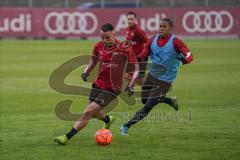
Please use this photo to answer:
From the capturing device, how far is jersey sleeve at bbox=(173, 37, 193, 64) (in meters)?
13.7

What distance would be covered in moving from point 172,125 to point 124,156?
3699 millimetres

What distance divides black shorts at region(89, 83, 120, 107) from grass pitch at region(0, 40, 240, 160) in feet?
2.61

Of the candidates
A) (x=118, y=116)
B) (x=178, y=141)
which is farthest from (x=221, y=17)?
(x=178, y=141)

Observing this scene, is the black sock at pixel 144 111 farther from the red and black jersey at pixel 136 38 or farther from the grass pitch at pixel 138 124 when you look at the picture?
the red and black jersey at pixel 136 38

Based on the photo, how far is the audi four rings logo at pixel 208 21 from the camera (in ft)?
158

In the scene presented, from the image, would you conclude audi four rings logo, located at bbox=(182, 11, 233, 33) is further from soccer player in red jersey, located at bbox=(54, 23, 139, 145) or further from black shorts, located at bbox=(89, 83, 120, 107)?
black shorts, located at bbox=(89, 83, 120, 107)

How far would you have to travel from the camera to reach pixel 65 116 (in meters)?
17.0

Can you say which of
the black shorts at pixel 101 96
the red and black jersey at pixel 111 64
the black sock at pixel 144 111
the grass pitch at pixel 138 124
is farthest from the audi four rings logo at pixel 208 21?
the black shorts at pixel 101 96

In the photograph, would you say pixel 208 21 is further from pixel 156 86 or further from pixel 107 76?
pixel 107 76

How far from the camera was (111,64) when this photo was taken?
13.3m

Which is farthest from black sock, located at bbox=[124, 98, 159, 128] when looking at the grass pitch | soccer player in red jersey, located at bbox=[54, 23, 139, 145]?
soccer player in red jersey, located at bbox=[54, 23, 139, 145]

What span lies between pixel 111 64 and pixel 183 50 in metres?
1.53

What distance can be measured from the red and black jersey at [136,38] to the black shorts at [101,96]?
6.86 m

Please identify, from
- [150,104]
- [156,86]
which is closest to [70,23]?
[156,86]
